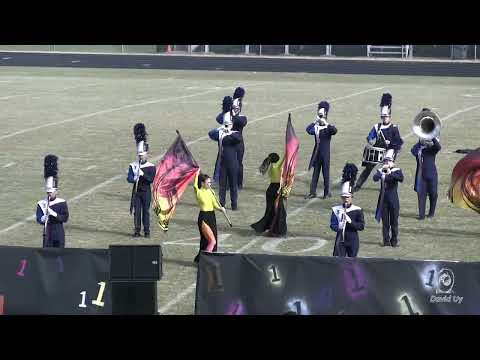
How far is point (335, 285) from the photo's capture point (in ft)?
51.6

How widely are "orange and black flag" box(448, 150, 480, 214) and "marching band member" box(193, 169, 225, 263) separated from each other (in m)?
3.60

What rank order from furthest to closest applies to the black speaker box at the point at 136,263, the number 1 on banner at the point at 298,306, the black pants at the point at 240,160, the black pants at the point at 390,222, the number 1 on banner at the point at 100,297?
the black pants at the point at 240,160 → the black pants at the point at 390,222 → the number 1 on banner at the point at 100,297 → the number 1 on banner at the point at 298,306 → the black speaker box at the point at 136,263

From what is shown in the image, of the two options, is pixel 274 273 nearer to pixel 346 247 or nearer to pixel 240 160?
pixel 346 247

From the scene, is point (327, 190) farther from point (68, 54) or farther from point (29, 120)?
point (68, 54)

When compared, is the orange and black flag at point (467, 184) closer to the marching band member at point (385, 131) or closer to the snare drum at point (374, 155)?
the marching band member at point (385, 131)

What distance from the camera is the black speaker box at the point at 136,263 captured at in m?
15.5

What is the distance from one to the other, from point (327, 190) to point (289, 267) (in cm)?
996

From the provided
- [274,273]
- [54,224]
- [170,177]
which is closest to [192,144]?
[170,177]

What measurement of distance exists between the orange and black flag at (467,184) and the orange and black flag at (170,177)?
4006 millimetres

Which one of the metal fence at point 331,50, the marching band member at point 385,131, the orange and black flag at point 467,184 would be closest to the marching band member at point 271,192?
the marching band member at point 385,131

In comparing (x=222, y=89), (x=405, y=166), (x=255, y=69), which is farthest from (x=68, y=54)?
(x=405, y=166)

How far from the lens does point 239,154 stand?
2630 cm

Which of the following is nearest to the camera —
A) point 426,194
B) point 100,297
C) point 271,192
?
point 100,297

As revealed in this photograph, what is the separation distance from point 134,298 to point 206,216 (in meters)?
4.47
